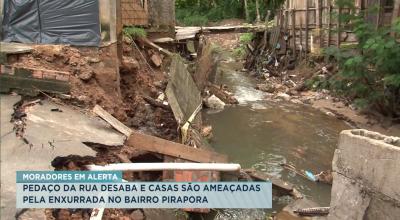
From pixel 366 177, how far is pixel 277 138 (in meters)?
5.99

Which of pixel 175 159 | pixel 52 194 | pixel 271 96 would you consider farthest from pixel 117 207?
pixel 271 96

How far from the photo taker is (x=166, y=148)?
5.79 meters

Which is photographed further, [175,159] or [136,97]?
[136,97]

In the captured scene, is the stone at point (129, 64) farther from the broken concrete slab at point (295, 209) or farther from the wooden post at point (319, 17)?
the wooden post at point (319, 17)

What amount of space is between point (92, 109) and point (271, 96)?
28.9 feet

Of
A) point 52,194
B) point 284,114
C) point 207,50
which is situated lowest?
point 284,114

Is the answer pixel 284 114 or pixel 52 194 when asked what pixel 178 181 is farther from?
pixel 284 114

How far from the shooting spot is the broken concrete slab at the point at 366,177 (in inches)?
168

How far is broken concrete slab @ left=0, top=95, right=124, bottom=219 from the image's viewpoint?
172 inches

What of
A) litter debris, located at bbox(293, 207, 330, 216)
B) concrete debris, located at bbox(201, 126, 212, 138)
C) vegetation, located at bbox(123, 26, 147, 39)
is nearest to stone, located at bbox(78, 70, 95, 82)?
concrete debris, located at bbox(201, 126, 212, 138)

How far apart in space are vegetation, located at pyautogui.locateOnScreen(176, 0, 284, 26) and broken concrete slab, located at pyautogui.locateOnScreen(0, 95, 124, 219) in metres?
26.5

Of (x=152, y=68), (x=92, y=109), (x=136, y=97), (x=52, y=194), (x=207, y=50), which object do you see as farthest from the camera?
(x=207, y=50)

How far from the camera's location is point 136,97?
941 centimetres

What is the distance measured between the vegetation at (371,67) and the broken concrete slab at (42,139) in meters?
5.90
